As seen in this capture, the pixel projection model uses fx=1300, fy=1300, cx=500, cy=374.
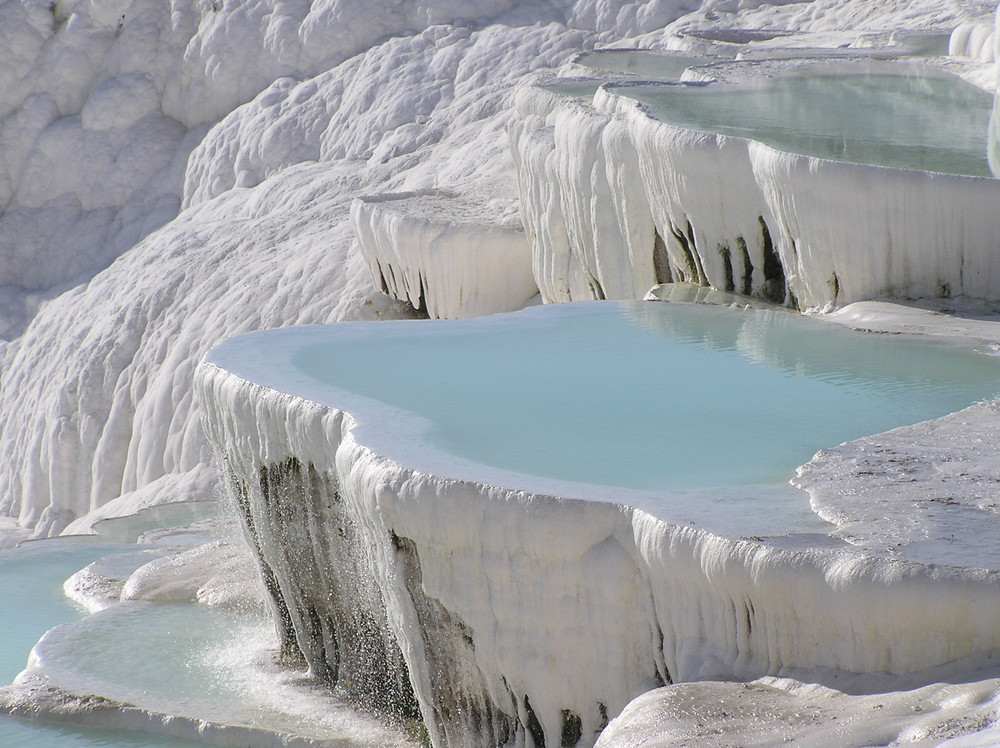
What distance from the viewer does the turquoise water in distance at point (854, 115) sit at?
289 inches

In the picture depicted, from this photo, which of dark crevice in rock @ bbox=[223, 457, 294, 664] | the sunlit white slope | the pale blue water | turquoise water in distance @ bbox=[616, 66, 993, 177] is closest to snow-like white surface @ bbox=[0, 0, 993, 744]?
the sunlit white slope

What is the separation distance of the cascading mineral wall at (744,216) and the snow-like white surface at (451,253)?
1282 millimetres

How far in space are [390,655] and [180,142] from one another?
17.6 m

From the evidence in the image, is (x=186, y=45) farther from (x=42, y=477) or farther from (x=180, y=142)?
(x=42, y=477)

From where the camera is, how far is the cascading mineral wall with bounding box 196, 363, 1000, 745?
10.9 ft

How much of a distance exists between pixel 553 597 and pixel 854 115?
5.74 metres

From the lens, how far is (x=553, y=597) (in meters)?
4.03

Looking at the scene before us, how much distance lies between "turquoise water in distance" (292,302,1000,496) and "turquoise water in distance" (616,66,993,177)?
1.27 meters

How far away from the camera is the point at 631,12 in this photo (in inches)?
703

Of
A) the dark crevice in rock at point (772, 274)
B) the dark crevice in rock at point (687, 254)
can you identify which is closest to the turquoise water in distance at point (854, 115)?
the dark crevice in rock at point (772, 274)

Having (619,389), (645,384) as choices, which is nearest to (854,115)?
(645,384)

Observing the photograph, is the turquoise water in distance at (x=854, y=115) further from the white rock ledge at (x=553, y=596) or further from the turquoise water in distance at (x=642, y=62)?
the white rock ledge at (x=553, y=596)

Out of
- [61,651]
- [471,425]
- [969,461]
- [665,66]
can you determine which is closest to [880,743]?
[969,461]

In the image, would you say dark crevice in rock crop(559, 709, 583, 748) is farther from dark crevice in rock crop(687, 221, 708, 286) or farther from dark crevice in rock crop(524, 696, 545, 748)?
dark crevice in rock crop(687, 221, 708, 286)
